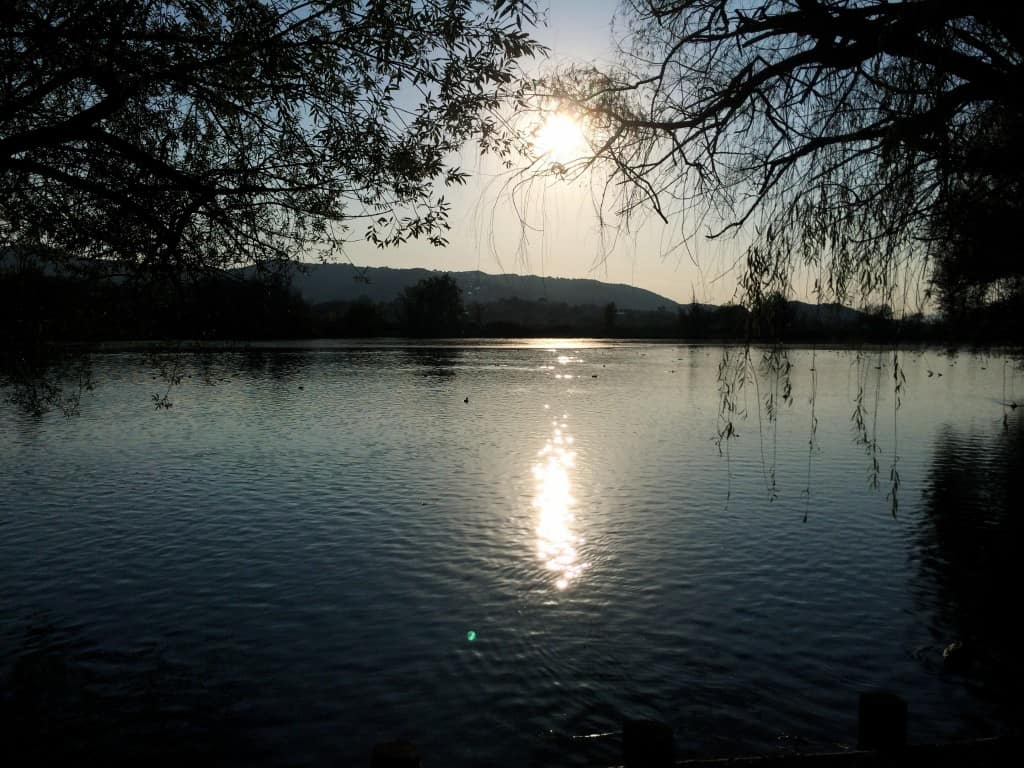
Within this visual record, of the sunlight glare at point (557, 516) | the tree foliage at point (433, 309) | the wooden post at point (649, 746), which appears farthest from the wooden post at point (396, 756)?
the tree foliage at point (433, 309)

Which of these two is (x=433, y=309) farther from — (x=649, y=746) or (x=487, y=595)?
(x=649, y=746)

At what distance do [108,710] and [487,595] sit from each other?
6.17 metres

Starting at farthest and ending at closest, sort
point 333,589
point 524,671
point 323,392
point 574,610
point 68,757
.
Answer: point 323,392 → point 333,589 → point 574,610 → point 524,671 → point 68,757

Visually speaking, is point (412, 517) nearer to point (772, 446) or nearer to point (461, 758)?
point (461, 758)

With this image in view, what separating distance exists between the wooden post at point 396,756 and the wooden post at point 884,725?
11.5ft

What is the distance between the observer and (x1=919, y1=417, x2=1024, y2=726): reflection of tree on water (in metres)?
10.6

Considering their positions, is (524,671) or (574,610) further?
(574,610)

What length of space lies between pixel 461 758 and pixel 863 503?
1585cm

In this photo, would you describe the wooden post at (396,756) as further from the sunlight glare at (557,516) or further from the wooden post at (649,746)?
the sunlight glare at (557,516)

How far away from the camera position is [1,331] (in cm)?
1066

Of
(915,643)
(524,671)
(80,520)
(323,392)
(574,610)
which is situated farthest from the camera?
(323,392)

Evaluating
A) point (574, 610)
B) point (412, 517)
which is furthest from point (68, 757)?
point (412, 517)

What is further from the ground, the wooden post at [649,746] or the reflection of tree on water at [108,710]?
the wooden post at [649,746]

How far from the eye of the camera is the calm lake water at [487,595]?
8984 millimetres
